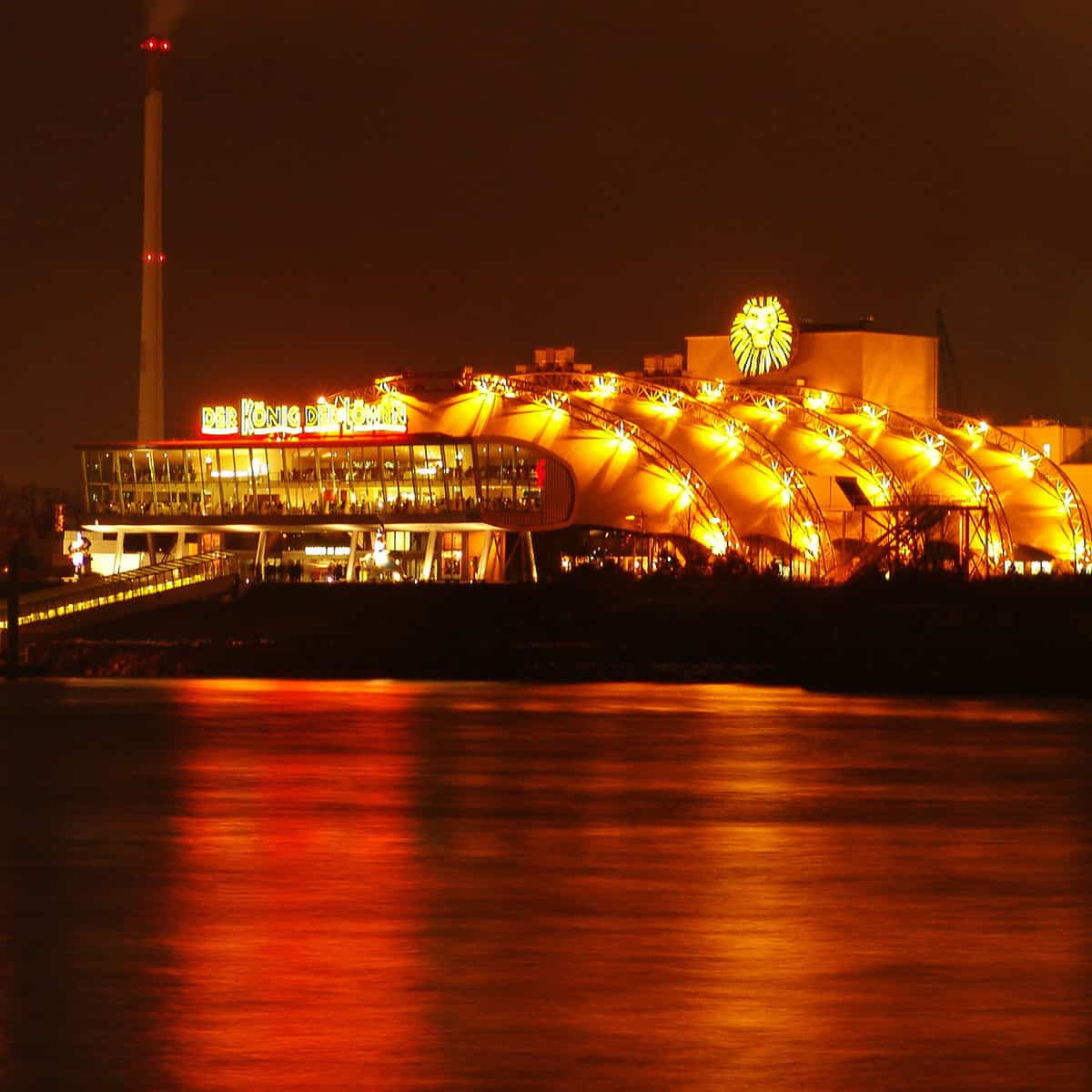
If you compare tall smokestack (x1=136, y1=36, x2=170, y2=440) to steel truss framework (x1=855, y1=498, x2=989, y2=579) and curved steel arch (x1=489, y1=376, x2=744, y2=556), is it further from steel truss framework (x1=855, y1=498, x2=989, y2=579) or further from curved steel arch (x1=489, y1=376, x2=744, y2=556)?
steel truss framework (x1=855, y1=498, x2=989, y2=579)

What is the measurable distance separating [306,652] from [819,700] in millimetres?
22105

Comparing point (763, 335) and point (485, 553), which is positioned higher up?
point (763, 335)

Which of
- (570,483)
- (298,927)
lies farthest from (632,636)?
(298,927)

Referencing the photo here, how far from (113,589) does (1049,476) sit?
50876mm

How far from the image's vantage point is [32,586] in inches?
4289

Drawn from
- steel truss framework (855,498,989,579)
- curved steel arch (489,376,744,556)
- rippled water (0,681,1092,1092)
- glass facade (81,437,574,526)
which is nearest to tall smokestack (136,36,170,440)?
glass facade (81,437,574,526)

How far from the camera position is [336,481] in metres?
109

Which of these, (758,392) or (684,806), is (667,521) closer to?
(758,392)

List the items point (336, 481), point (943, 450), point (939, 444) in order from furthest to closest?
point (939, 444), point (943, 450), point (336, 481)

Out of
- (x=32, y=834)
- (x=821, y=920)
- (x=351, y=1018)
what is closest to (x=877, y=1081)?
(x=351, y=1018)

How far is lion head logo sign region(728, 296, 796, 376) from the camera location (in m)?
121

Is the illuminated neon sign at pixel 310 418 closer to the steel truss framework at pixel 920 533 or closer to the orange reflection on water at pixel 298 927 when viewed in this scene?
the steel truss framework at pixel 920 533

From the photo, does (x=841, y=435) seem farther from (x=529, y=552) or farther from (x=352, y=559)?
(x=352, y=559)

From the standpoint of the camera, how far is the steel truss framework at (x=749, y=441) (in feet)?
344
